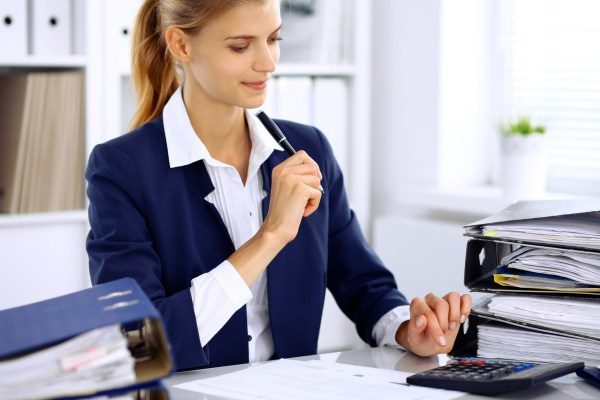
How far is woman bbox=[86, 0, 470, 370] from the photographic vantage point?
157 centimetres

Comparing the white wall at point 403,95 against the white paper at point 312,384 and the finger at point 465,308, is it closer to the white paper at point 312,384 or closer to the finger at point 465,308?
the finger at point 465,308

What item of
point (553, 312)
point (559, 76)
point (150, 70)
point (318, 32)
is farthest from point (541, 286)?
point (318, 32)

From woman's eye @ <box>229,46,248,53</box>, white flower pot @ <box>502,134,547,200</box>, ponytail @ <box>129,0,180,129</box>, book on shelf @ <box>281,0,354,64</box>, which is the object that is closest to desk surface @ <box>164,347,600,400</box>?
woman's eye @ <box>229,46,248,53</box>

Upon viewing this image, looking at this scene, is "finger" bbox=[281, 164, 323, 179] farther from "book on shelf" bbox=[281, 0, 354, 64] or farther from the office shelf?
"book on shelf" bbox=[281, 0, 354, 64]

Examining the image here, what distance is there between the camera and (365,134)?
316cm

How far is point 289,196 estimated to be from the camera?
1.58m

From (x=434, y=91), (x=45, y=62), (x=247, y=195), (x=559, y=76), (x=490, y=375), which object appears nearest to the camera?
(x=490, y=375)

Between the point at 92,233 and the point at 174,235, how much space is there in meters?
0.14

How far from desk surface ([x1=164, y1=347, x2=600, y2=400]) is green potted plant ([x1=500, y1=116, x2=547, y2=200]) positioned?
1.17m

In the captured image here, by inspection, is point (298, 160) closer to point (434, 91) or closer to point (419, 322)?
point (419, 322)

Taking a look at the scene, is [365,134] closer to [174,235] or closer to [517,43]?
[517,43]

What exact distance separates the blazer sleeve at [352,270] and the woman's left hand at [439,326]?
0.62 ft

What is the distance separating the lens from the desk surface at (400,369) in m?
1.32

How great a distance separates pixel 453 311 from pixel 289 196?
324mm
